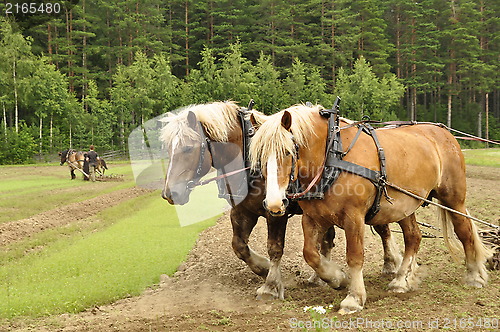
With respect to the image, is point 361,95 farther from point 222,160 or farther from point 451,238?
point 222,160

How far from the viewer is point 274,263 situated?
20.9ft

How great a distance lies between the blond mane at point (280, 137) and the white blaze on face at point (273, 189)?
0.09 meters

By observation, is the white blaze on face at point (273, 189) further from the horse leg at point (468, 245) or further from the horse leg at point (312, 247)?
the horse leg at point (468, 245)

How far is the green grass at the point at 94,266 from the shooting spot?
266 inches

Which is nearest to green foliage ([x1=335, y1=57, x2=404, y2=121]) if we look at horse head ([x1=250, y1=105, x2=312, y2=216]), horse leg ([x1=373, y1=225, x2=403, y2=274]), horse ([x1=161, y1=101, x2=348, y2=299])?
horse leg ([x1=373, y1=225, x2=403, y2=274])

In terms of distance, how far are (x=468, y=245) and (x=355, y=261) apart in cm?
239

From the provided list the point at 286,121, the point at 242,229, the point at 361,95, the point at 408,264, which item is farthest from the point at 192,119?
the point at 361,95

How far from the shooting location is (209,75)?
42.4 metres

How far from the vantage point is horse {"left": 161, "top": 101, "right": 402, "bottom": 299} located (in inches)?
227

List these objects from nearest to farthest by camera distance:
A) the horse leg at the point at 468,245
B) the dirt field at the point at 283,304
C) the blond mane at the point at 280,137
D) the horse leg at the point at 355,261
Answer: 1. the dirt field at the point at 283,304
2. the blond mane at the point at 280,137
3. the horse leg at the point at 355,261
4. the horse leg at the point at 468,245

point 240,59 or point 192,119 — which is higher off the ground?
point 240,59

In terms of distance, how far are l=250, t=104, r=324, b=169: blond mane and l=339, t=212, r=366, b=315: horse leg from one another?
1.07m

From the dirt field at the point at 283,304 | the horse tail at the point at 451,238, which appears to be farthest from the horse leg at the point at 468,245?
the dirt field at the point at 283,304

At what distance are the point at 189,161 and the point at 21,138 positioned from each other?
39.5m
